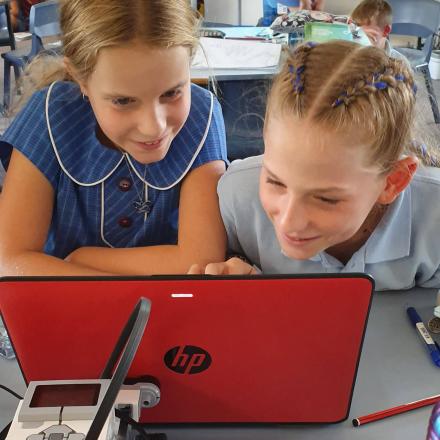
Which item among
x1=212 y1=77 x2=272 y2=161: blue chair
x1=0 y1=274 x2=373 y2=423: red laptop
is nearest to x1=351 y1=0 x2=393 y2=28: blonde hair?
x1=212 y1=77 x2=272 y2=161: blue chair

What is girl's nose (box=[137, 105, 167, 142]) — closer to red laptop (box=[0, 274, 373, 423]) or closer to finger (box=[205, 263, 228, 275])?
finger (box=[205, 263, 228, 275])

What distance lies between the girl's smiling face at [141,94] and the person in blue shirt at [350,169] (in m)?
0.16

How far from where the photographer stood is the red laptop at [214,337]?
1.69ft

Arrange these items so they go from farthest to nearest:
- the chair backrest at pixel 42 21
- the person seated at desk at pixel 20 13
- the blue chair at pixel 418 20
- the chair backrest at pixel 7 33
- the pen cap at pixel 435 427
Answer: the person seated at desk at pixel 20 13
the chair backrest at pixel 7 33
the blue chair at pixel 418 20
the chair backrest at pixel 42 21
the pen cap at pixel 435 427

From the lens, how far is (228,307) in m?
0.53

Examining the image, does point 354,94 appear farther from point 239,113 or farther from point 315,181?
point 239,113

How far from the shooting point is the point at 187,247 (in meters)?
0.91

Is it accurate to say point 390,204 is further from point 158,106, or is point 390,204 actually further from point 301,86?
point 158,106

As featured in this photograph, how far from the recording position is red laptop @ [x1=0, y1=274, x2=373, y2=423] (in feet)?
1.69

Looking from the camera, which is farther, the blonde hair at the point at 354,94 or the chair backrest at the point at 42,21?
the chair backrest at the point at 42,21

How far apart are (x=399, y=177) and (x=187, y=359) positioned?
41 cm

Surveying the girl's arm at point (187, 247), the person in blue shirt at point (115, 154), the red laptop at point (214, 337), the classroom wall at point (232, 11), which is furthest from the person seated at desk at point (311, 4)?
the red laptop at point (214, 337)

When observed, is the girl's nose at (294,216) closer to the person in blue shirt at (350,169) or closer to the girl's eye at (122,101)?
the person in blue shirt at (350,169)

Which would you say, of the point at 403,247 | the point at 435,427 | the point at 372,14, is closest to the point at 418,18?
the point at 372,14
